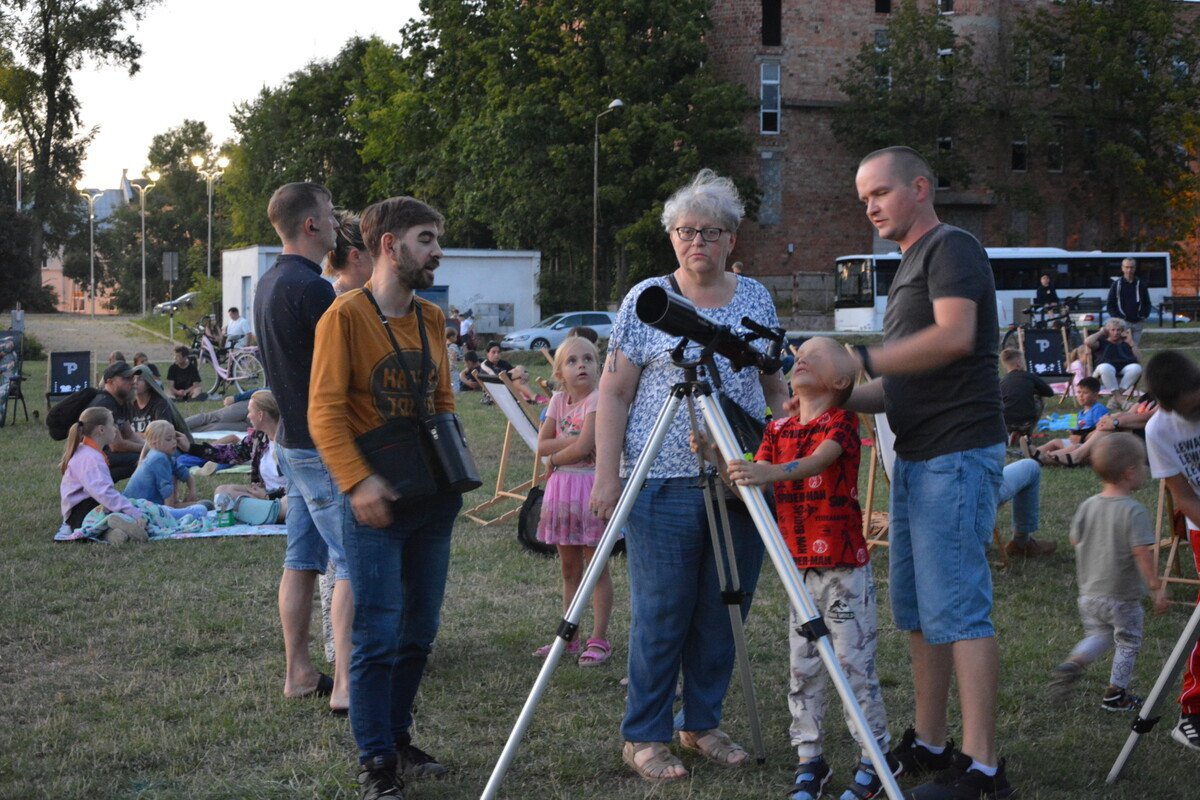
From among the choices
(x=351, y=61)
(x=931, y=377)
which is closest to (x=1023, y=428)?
(x=931, y=377)

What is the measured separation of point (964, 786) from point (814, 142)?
48.4 m

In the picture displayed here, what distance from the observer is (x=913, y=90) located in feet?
160

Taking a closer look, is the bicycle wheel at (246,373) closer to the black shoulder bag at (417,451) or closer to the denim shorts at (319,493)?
the denim shorts at (319,493)

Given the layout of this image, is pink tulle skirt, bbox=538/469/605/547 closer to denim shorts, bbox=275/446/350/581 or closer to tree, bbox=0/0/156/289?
denim shorts, bbox=275/446/350/581

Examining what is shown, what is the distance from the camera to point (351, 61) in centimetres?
6366

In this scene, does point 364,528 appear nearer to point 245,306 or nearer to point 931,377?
point 931,377

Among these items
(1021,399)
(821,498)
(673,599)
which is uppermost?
(1021,399)

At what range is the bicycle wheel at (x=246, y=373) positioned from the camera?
24.3m

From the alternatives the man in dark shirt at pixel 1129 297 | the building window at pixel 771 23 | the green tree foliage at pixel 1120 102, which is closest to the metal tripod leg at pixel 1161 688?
the man in dark shirt at pixel 1129 297

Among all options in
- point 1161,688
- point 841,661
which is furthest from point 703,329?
point 1161,688

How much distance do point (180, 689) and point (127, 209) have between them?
105491 mm

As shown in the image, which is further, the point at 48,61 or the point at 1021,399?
the point at 48,61

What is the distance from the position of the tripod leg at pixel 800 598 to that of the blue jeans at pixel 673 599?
21.2 inches

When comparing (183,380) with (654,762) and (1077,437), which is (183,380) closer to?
(1077,437)
